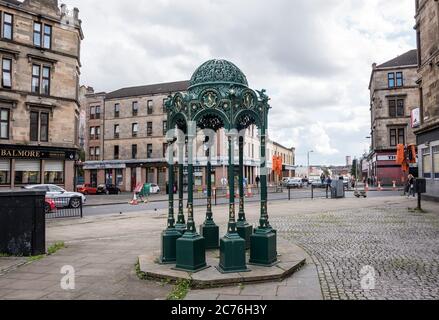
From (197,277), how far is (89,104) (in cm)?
5145

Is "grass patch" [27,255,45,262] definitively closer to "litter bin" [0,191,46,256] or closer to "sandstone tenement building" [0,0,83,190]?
"litter bin" [0,191,46,256]

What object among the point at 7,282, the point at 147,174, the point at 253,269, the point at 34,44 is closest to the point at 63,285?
the point at 7,282

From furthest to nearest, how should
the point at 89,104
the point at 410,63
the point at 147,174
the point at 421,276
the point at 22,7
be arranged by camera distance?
1. the point at 89,104
2. the point at 147,174
3. the point at 410,63
4. the point at 22,7
5. the point at 421,276

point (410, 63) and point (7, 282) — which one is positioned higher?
point (410, 63)

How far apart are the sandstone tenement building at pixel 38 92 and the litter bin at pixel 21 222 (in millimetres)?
21752

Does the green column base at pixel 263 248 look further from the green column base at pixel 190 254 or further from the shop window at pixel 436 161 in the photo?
the shop window at pixel 436 161

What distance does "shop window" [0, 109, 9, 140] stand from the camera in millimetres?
26078

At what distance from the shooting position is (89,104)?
52.0 m

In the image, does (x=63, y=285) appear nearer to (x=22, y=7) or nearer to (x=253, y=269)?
(x=253, y=269)

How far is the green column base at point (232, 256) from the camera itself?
5573 mm

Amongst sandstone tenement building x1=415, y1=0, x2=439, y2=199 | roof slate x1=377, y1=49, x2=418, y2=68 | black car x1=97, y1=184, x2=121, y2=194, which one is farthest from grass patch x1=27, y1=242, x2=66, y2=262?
roof slate x1=377, y1=49, x2=418, y2=68

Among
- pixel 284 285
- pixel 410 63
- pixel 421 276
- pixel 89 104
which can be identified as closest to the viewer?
pixel 284 285

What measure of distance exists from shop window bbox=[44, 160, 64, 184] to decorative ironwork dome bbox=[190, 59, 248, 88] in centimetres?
2545
